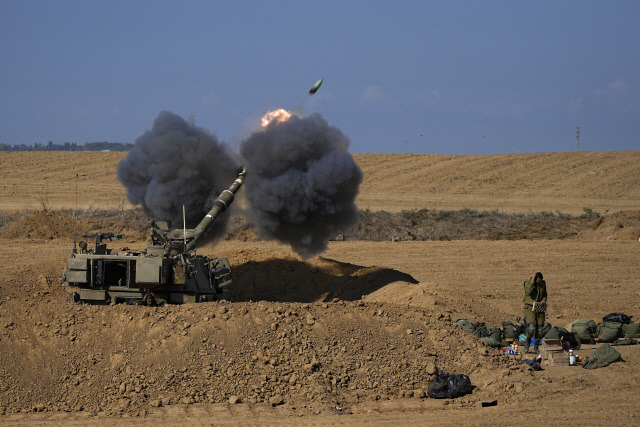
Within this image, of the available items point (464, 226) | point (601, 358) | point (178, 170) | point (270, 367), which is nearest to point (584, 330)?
point (601, 358)

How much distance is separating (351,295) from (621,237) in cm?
1418

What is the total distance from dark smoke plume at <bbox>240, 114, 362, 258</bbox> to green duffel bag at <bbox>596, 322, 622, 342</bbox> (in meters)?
6.57

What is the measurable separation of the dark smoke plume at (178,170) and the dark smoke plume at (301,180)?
95 cm

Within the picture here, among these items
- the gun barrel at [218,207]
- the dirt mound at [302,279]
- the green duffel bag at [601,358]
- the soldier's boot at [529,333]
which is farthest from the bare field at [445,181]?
the green duffel bag at [601,358]

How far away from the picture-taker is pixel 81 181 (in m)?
50.3

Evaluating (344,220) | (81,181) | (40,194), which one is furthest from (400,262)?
(81,181)

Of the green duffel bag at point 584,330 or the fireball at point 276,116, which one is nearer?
the green duffel bag at point 584,330

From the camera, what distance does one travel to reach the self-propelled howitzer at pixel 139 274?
1522cm

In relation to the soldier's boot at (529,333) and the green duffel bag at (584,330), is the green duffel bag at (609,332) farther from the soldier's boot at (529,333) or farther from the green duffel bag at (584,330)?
the soldier's boot at (529,333)

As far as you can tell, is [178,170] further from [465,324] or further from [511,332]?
[511,332]

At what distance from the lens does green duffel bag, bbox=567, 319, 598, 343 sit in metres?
15.9

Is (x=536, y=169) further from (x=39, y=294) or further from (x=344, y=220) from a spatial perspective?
(x=39, y=294)

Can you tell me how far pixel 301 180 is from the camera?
61.6ft

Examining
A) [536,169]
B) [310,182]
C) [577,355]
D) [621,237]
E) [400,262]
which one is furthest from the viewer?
[536,169]
